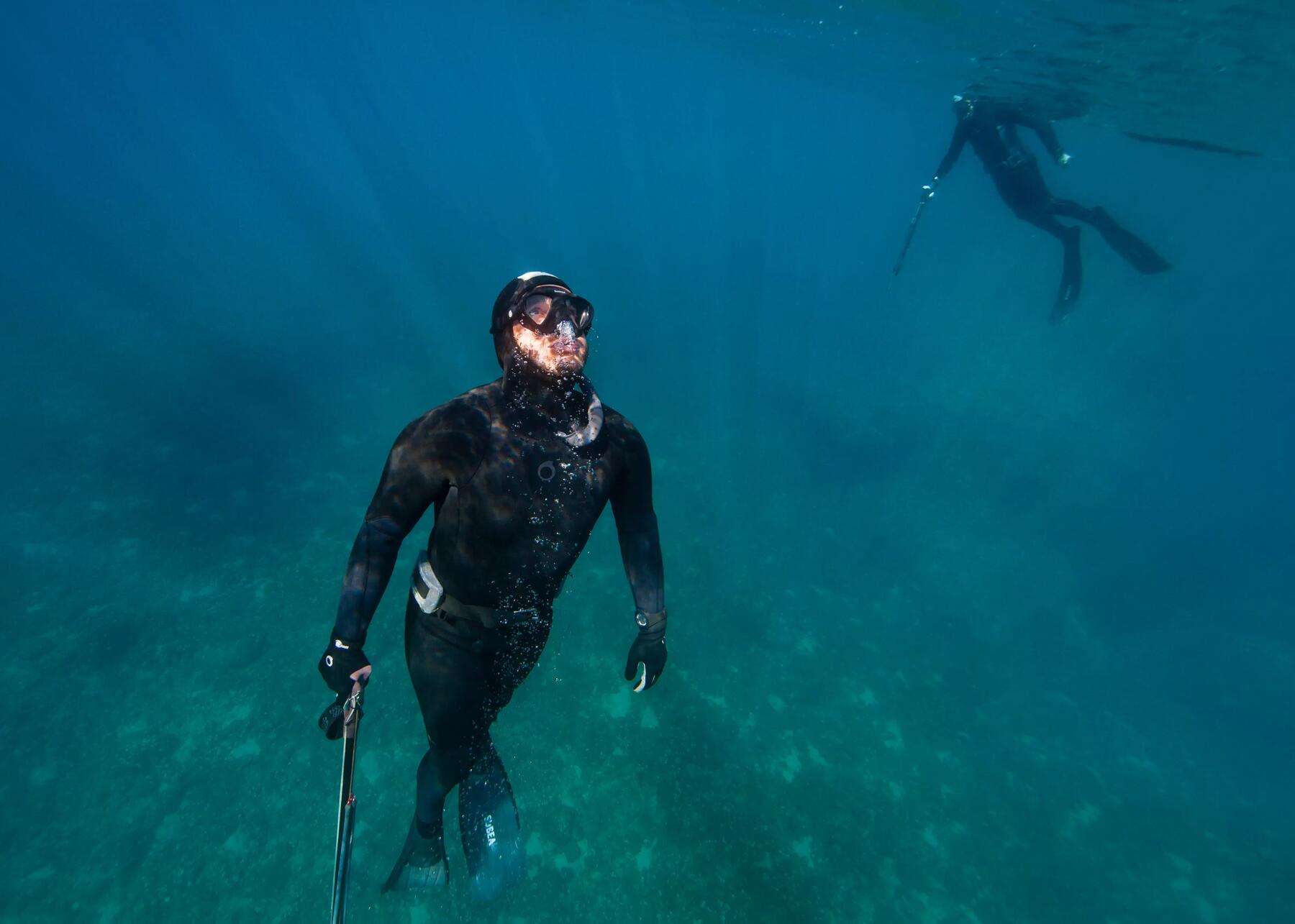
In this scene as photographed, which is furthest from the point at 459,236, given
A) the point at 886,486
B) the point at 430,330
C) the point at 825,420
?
the point at 886,486

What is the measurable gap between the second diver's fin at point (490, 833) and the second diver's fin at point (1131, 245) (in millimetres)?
17777

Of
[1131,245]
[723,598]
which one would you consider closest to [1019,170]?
[1131,245]

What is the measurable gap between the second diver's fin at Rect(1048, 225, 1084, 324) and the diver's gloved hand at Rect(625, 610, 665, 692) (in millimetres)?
17268

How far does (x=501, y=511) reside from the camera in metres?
2.38

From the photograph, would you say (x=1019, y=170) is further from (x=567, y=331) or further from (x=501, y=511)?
(x=501, y=511)

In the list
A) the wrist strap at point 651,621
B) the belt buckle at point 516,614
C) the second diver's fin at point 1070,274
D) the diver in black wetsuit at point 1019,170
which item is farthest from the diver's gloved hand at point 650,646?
the second diver's fin at point 1070,274

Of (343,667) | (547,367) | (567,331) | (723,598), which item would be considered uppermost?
(567,331)

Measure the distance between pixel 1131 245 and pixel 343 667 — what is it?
62.8 feet

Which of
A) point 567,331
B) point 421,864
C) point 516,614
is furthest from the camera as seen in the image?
point 421,864

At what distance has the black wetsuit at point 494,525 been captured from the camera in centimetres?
233

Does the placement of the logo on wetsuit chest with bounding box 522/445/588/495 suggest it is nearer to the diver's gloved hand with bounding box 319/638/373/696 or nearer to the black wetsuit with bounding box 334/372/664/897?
the black wetsuit with bounding box 334/372/664/897

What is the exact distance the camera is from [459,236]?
3616 centimetres

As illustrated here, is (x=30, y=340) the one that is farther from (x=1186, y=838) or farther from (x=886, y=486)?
Answer: (x=1186, y=838)

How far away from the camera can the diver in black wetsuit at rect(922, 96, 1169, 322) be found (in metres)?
13.6
